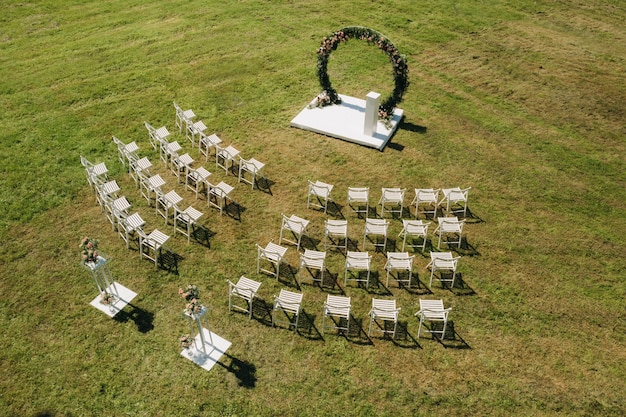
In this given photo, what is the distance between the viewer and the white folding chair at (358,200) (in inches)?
553

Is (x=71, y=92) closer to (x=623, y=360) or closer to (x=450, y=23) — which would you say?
(x=450, y=23)

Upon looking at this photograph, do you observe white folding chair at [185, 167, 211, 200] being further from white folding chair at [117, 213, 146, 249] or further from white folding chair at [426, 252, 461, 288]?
white folding chair at [426, 252, 461, 288]

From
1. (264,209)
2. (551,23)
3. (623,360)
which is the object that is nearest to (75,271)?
(264,209)

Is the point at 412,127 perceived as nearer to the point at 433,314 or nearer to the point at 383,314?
the point at 433,314

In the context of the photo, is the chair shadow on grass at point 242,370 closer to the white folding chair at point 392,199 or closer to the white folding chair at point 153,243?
the white folding chair at point 153,243

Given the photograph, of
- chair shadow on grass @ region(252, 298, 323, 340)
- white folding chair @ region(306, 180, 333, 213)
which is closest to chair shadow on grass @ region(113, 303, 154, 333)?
chair shadow on grass @ region(252, 298, 323, 340)

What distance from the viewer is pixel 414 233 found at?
13.2 m

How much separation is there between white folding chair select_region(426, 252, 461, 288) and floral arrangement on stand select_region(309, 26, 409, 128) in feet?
22.6

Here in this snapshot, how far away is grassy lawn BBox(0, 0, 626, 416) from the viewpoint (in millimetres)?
10023

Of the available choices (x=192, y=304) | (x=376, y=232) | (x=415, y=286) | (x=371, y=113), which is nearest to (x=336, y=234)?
(x=376, y=232)

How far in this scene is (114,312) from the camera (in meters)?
11.2

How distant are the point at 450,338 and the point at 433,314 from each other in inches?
29.7

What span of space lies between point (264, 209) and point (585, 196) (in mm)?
10573

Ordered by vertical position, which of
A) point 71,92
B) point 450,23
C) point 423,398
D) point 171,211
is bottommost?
point 423,398
